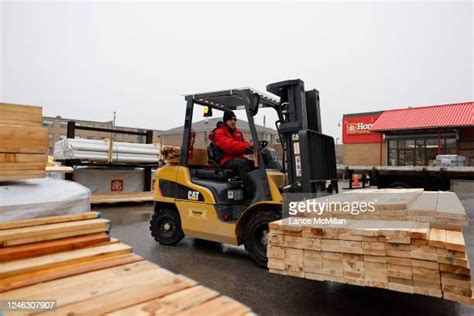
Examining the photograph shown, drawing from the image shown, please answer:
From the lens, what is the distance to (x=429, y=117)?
1950cm

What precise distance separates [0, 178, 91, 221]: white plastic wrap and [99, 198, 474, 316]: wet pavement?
1985mm

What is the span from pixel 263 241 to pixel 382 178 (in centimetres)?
878

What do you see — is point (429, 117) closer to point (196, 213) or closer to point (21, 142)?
point (196, 213)

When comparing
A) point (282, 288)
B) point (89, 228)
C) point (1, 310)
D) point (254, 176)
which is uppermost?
point (254, 176)

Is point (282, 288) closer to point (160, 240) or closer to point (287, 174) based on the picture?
point (287, 174)

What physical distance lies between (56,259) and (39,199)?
75cm

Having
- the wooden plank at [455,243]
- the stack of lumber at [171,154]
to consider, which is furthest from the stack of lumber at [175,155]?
the wooden plank at [455,243]

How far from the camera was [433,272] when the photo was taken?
2445 millimetres

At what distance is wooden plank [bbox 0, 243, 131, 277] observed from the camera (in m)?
1.88

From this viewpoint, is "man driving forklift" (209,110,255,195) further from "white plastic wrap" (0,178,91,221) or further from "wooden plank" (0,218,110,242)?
"wooden plank" (0,218,110,242)

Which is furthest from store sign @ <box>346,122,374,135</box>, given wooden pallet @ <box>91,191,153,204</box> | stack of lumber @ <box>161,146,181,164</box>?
stack of lumber @ <box>161,146,181,164</box>

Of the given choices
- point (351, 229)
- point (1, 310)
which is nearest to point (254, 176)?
point (351, 229)

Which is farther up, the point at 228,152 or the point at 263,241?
the point at 228,152

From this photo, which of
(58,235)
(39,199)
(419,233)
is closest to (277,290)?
(419,233)
